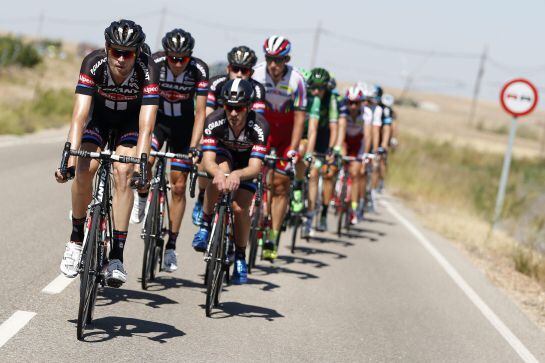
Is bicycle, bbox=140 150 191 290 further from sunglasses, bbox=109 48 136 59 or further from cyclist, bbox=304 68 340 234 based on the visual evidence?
Answer: cyclist, bbox=304 68 340 234

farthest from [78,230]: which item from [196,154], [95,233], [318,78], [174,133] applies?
[318,78]

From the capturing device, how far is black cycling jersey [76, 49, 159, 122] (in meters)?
Answer: 7.44

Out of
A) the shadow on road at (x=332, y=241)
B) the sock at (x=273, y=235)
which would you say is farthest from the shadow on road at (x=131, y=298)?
the shadow on road at (x=332, y=241)

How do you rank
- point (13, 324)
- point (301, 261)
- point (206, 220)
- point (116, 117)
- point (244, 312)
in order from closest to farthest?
point (13, 324)
point (116, 117)
point (244, 312)
point (206, 220)
point (301, 261)

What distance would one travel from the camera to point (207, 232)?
9398mm

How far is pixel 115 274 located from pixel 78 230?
0.55 m

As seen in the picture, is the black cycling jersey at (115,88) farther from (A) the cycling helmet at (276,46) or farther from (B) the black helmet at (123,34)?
(A) the cycling helmet at (276,46)

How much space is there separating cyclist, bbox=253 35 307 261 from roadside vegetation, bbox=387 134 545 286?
13.8 feet

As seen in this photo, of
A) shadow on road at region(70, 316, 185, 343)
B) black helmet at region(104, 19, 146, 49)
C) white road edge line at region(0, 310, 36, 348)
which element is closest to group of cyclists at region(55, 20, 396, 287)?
black helmet at region(104, 19, 146, 49)

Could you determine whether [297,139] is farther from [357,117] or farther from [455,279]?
[357,117]

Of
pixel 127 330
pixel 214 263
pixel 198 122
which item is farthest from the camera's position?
pixel 198 122

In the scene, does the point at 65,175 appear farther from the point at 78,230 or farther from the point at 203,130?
the point at 203,130

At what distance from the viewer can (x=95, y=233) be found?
22.9 ft

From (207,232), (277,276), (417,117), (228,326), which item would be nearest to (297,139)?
(277,276)
